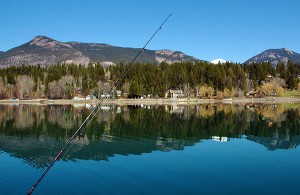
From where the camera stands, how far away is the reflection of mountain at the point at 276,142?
21.6 m

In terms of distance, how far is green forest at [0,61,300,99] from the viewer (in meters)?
111

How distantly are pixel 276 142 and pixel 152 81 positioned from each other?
302ft

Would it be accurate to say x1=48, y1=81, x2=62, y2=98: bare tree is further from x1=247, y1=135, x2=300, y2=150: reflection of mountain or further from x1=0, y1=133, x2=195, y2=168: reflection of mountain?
x1=247, y1=135, x2=300, y2=150: reflection of mountain

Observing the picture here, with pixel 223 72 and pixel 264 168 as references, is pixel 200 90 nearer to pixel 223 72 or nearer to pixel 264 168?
pixel 223 72

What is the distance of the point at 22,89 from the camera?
4252 inches

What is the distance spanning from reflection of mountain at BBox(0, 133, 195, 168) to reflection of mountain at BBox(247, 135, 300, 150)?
5.20 metres

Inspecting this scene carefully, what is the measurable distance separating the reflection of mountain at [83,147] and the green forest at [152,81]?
278ft

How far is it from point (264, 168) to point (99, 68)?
377 feet

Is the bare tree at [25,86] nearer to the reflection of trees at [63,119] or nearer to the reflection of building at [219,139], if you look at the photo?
the reflection of trees at [63,119]

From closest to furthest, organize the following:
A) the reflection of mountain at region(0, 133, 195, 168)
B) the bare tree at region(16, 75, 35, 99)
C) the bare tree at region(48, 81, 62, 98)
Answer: the reflection of mountain at region(0, 133, 195, 168)
the bare tree at region(48, 81, 62, 98)
the bare tree at region(16, 75, 35, 99)

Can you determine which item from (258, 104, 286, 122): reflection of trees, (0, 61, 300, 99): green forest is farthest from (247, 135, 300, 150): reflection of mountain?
(0, 61, 300, 99): green forest

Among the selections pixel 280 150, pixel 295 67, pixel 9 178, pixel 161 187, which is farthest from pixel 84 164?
pixel 295 67

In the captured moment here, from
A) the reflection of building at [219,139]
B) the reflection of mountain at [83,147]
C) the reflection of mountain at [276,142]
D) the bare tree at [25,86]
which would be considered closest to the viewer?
the reflection of mountain at [83,147]

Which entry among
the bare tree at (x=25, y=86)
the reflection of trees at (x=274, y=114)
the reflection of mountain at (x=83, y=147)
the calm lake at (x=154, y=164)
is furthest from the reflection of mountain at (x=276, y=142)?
the bare tree at (x=25, y=86)
